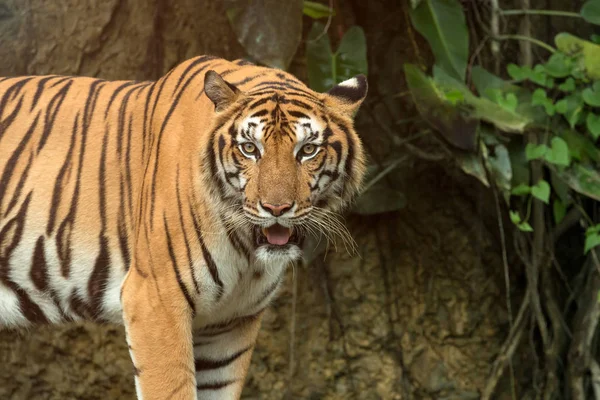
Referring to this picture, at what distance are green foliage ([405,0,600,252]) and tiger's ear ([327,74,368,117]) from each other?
929 mm

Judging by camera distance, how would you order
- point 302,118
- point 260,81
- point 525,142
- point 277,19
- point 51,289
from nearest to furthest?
point 302,118 < point 260,81 < point 51,289 < point 277,19 < point 525,142

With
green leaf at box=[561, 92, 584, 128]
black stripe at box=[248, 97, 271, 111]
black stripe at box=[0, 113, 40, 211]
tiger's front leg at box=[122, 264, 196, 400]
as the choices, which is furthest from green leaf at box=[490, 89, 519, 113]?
black stripe at box=[0, 113, 40, 211]

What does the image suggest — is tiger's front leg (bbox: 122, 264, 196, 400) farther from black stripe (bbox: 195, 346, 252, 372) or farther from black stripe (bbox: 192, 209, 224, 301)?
black stripe (bbox: 195, 346, 252, 372)

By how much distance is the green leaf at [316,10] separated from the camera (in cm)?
378

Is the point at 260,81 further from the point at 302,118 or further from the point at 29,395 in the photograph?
the point at 29,395

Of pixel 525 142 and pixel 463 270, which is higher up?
pixel 525 142

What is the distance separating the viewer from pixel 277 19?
11.4 feet

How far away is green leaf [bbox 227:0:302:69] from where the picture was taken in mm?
3439

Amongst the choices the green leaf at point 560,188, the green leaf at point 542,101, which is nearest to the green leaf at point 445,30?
the green leaf at point 542,101

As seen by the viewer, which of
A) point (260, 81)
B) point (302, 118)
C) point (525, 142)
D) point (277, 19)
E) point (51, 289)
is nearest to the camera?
point (302, 118)

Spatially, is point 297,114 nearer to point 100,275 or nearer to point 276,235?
point 276,235

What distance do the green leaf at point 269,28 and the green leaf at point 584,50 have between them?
1.09 m

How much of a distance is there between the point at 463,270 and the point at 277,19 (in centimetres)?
153

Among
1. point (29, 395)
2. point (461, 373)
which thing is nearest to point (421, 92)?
point (461, 373)
